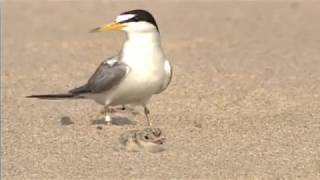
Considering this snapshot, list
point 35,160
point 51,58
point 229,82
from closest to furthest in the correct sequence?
point 35,160
point 229,82
point 51,58

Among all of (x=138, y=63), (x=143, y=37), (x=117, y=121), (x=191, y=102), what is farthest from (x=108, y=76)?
(x=191, y=102)

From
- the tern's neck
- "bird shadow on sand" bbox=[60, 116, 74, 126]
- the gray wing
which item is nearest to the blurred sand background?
"bird shadow on sand" bbox=[60, 116, 74, 126]

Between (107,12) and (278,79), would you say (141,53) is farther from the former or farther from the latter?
(107,12)

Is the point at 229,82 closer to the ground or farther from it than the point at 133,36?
closer to the ground

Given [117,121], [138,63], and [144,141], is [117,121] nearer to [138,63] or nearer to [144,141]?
[138,63]

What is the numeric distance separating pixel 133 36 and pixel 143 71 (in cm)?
24

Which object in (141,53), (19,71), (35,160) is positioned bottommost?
(19,71)

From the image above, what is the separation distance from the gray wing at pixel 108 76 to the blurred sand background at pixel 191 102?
0.96 feet

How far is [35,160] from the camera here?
19.7ft

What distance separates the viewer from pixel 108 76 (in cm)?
664

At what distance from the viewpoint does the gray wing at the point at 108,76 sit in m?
6.54

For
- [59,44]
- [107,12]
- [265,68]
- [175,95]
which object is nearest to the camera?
[175,95]

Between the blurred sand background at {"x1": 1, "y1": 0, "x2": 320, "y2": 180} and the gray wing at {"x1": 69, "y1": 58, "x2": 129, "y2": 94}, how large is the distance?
0.29 metres

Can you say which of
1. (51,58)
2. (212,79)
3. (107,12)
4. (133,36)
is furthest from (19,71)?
(107,12)
